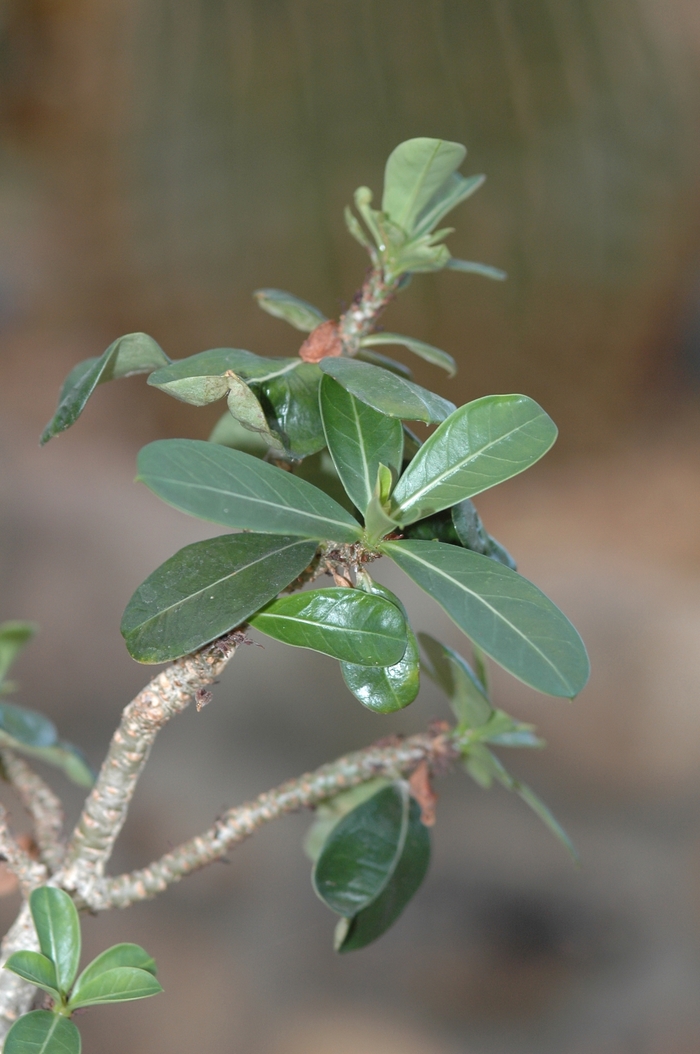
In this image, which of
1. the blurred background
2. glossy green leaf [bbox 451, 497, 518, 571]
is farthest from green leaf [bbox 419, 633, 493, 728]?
the blurred background

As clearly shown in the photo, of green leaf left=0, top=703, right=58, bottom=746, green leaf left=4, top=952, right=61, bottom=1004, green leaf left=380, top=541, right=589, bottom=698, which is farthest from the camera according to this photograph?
green leaf left=0, top=703, right=58, bottom=746

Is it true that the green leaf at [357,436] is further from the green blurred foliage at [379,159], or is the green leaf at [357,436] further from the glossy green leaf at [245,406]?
the green blurred foliage at [379,159]

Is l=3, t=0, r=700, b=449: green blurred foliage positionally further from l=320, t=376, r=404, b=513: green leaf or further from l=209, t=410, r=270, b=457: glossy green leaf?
l=320, t=376, r=404, b=513: green leaf

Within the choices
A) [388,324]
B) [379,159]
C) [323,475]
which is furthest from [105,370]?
[379,159]

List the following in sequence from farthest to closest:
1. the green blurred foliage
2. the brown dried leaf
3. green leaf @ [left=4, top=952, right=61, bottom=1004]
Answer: the green blurred foliage, the brown dried leaf, green leaf @ [left=4, top=952, right=61, bottom=1004]

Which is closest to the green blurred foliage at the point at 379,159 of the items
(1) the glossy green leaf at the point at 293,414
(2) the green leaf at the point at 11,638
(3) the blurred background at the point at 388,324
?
(3) the blurred background at the point at 388,324

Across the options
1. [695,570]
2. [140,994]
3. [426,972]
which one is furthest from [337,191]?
[140,994]
